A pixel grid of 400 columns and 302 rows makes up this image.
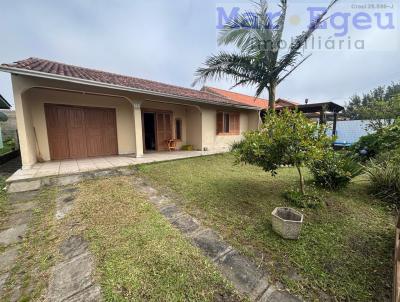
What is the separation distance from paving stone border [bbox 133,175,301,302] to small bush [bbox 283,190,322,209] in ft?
6.25

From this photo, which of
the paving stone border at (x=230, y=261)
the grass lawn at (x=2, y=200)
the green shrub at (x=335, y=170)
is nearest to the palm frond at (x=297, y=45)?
the green shrub at (x=335, y=170)

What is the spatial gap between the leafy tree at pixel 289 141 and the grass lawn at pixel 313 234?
0.97 m

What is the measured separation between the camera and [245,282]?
179 centimetres

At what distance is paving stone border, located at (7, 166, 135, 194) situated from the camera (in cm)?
400

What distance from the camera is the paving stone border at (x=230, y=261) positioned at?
1.67 metres

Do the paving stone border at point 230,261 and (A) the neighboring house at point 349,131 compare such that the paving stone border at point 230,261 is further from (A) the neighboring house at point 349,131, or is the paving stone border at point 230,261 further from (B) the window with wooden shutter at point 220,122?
(A) the neighboring house at point 349,131

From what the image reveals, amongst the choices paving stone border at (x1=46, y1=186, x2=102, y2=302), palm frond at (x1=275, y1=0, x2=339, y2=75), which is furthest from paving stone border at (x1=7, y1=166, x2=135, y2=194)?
palm frond at (x1=275, y1=0, x2=339, y2=75)

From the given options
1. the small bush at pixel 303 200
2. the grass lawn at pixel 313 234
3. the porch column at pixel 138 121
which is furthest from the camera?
the porch column at pixel 138 121

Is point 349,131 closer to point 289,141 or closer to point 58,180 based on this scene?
point 289,141

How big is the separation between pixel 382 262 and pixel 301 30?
738 centimetres

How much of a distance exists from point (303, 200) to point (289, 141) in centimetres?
131

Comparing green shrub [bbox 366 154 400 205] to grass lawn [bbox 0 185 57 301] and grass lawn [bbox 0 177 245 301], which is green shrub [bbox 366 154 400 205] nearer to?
grass lawn [bbox 0 177 245 301]

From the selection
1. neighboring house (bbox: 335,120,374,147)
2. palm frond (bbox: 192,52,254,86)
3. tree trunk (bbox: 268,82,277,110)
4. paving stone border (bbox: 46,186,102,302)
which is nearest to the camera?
paving stone border (bbox: 46,186,102,302)

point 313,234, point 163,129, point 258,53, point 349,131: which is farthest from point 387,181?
point 349,131
